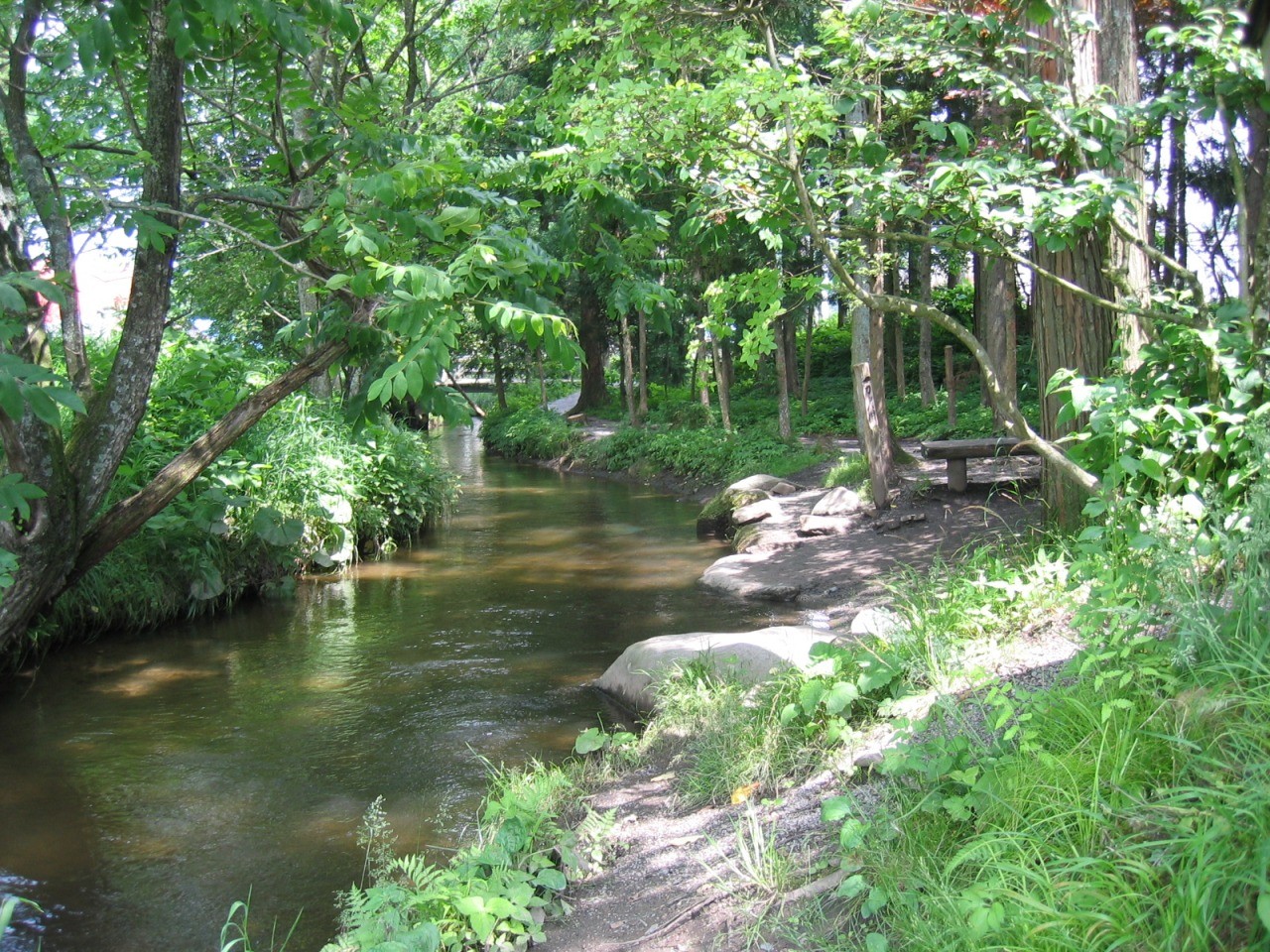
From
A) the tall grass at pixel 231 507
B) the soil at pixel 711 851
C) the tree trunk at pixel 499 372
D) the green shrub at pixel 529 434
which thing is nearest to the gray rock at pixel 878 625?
the soil at pixel 711 851

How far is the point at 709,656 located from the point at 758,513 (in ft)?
22.7

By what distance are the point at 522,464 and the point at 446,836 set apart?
788 inches

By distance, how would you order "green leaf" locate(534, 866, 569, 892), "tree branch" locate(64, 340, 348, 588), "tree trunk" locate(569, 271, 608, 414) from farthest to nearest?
"tree trunk" locate(569, 271, 608, 414), "tree branch" locate(64, 340, 348, 588), "green leaf" locate(534, 866, 569, 892)

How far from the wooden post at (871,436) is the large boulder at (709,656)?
17.9 feet

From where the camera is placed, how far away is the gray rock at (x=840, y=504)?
11.9 m

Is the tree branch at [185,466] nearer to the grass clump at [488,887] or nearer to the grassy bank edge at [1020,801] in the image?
the grass clump at [488,887]

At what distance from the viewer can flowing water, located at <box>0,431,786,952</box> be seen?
4695mm

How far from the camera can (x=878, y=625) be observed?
5.32 meters

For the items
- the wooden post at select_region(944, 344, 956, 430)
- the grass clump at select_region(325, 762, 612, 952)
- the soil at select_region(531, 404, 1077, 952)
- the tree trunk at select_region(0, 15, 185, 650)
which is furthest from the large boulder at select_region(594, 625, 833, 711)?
the wooden post at select_region(944, 344, 956, 430)

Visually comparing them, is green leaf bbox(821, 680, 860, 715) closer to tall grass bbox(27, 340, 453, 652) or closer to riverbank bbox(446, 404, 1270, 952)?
riverbank bbox(446, 404, 1270, 952)

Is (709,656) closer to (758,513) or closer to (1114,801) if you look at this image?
(1114,801)

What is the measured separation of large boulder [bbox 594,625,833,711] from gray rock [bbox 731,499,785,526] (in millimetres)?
5829

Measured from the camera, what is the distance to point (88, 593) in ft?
28.8

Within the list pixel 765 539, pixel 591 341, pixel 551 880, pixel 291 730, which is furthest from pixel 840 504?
pixel 591 341
